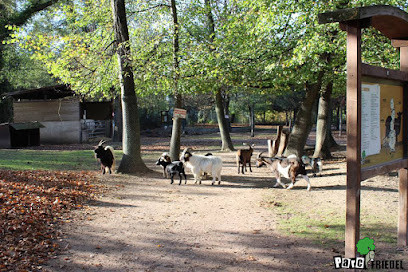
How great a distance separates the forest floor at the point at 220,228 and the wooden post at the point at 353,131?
919 mm

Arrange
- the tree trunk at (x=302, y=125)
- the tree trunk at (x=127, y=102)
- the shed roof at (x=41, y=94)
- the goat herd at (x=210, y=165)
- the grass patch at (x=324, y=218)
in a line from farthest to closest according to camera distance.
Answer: the shed roof at (x=41, y=94), the tree trunk at (x=302, y=125), the tree trunk at (x=127, y=102), the goat herd at (x=210, y=165), the grass patch at (x=324, y=218)

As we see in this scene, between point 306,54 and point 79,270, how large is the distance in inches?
363

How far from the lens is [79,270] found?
498cm

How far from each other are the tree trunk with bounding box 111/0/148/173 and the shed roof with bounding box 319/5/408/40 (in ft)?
30.7

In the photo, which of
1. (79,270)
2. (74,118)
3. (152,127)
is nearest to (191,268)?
(79,270)

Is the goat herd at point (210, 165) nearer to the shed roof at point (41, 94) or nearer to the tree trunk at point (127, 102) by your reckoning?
the tree trunk at point (127, 102)

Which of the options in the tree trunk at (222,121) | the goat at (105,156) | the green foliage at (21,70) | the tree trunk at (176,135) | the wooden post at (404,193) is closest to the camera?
the wooden post at (404,193)

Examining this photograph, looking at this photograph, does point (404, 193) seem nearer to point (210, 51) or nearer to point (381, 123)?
point (381, 123)

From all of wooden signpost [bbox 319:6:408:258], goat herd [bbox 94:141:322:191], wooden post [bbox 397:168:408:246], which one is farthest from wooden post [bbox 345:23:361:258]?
goat herd [bbox 94:141:322:191]

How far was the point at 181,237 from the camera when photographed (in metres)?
6.45

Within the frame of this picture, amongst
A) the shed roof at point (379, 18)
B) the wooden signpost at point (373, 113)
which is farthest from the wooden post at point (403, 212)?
the shed roof at point (379, 18)

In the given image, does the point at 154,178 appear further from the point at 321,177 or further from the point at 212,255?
the point at 212,255

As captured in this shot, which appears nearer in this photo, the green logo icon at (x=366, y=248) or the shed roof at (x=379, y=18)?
the shed roof at (x=379, y=18)

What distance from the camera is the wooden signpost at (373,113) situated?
14.1ft
